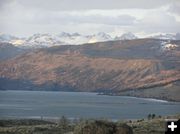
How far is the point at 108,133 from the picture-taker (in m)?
46.4

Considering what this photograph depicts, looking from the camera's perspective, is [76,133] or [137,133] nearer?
[76,133]

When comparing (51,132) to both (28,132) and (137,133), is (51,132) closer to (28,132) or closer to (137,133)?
(28,132)

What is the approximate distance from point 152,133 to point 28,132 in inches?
675

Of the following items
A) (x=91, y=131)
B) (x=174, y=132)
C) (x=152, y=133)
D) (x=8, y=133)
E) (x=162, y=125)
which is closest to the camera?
(x=174, y=132)

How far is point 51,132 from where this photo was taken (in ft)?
230

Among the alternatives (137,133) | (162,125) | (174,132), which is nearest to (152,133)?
(137,133)

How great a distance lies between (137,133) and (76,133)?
16.3 metres

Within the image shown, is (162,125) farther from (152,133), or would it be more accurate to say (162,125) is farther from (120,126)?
(120,126)

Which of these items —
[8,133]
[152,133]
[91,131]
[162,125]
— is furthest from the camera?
[162,125]

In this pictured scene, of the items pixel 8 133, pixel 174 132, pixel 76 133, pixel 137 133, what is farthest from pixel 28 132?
pixel 174 132

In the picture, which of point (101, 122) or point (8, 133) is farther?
point (8, 133)

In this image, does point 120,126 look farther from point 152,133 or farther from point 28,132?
point 28,132

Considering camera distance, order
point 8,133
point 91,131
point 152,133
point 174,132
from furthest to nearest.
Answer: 1. point 8,133
2. point 152,133
3. point 91,131
4. point 174,132

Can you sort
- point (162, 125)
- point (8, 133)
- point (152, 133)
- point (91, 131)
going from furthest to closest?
point (162, 125) < point (8, 133) < point (152, 133) < point (91, 131)
